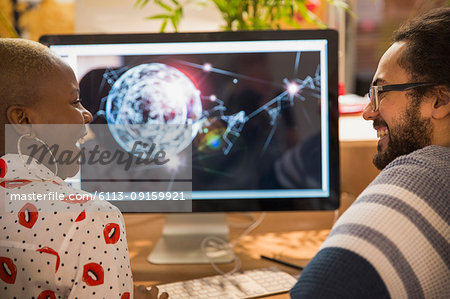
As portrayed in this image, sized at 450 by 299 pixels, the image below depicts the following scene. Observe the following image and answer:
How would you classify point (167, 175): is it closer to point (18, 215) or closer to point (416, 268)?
point (18, 215)

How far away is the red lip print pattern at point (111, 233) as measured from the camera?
77 cm

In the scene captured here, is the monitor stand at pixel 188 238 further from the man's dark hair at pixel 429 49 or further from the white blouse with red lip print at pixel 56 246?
the man's dark hair at pixel 429 49

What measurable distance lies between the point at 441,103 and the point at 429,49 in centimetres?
9

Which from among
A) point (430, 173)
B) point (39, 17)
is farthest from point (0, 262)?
point (39, 17)

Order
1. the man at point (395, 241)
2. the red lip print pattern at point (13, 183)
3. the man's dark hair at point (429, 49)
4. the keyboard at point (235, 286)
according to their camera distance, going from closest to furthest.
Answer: the man at point (395, 241), the red lip print pattern at point (13, 183), the man's dark hair at point (429, 49), the keyboard at point (235, 286)

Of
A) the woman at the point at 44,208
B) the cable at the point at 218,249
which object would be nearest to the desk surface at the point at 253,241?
the cable at the point at 218,249

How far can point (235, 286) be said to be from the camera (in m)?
→ 1.07

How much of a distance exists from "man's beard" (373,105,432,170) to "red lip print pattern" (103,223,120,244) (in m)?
0.51

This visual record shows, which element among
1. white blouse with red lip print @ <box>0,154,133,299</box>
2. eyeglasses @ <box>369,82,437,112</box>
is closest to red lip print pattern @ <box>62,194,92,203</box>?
white blouse with red lip print @ <box>0,154,133,299</box>

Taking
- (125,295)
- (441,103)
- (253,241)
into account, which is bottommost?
(253,241)

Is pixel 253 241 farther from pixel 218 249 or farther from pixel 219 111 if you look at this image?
pixel 219 111

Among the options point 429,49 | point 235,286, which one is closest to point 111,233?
point 235,286

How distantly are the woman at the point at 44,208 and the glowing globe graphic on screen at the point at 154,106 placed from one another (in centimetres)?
33

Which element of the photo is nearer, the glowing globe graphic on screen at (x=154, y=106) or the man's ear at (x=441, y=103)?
the man's ear at (x=441, y=103)
